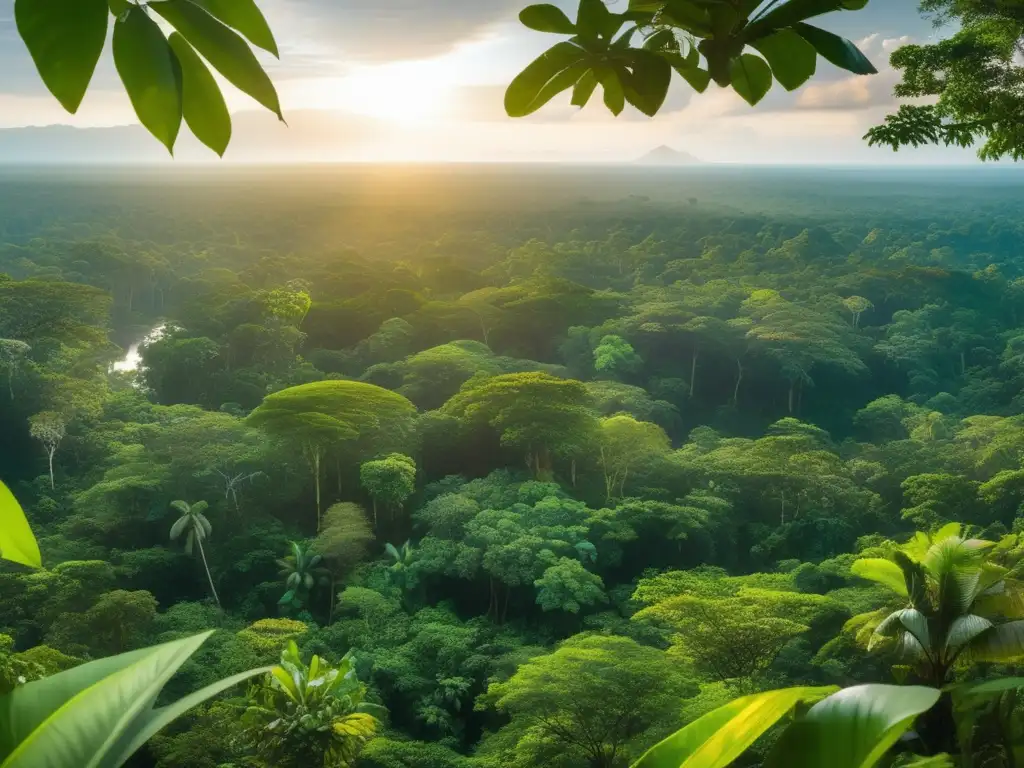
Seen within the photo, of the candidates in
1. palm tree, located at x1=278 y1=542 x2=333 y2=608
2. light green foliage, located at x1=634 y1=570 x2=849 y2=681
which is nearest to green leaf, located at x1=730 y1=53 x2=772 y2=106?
light green foliage, located at x1=634 y1=570 x2=849 y2=681

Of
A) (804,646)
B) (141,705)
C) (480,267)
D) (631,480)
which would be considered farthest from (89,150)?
(141,705)

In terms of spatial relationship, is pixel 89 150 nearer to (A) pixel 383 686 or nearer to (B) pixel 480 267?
(B) pixel 480 267

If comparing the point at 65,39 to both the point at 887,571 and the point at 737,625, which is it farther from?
the point at 737,625

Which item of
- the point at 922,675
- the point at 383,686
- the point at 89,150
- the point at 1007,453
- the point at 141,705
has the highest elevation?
the point at 89,150

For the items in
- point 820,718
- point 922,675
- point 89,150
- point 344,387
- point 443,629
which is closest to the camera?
point 820,718

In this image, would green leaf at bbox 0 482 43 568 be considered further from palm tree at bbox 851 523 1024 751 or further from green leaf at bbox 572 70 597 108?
palm tree at bbox 851 523 1024 751

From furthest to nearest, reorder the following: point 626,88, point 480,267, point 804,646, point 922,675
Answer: point 480,267 < point 804,646 < point 922,675 < point 626,88
